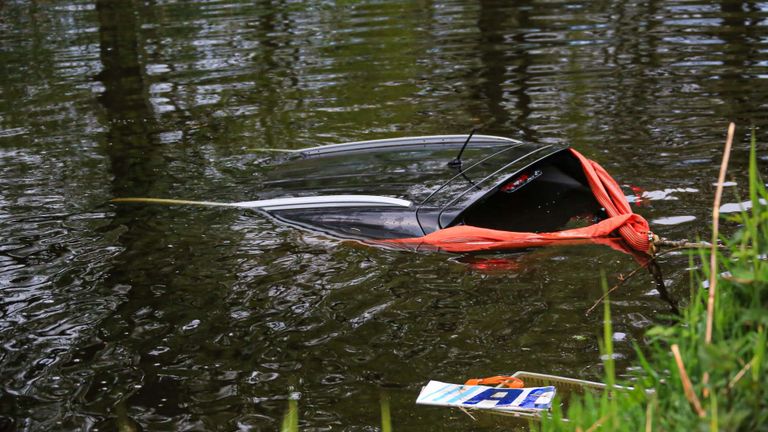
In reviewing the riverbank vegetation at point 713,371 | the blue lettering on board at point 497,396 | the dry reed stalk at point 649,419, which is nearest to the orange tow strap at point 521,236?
the blue lettering on board at point 497,396

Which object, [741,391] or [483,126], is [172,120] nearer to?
[483,126]

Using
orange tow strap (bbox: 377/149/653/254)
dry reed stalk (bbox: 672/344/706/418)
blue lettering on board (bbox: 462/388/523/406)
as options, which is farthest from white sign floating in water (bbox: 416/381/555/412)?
orange tow strap (bbox: 377/149/653/254)

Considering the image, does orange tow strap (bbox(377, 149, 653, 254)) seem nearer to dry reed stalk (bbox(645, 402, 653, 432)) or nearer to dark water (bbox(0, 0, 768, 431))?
dark water (bbox(0, 0, 768, 431))

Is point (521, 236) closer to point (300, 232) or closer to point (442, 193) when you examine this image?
point (442, 193)

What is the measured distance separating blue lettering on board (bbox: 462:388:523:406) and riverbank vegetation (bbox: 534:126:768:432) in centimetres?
122

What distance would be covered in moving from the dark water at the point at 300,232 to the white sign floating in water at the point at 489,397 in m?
0.11

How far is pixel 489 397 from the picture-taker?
4.52 metres

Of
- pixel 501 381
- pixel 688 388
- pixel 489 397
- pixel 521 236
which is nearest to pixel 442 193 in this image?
pixel 521 236

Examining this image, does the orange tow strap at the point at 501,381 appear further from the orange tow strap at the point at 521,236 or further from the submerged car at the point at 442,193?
the submerged car at the point at 442,193

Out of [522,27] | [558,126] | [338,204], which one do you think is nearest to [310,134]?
[558,126]

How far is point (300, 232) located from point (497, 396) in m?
3.19

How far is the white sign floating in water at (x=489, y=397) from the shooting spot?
439 centimetres

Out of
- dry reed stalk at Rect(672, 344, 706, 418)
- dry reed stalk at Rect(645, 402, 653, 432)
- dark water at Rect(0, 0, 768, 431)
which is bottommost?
dark water at Rect(0, 0, 768, 431)

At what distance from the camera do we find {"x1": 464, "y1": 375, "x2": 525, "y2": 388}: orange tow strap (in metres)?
4.70
